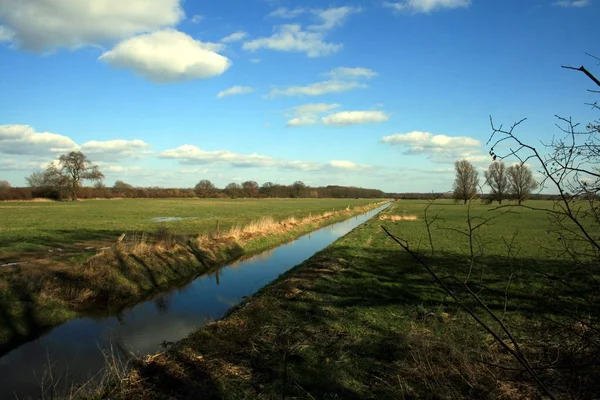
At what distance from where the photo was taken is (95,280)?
12.9 metres

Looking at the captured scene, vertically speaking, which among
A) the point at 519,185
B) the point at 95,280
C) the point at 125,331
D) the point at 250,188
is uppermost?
the point at 250,188

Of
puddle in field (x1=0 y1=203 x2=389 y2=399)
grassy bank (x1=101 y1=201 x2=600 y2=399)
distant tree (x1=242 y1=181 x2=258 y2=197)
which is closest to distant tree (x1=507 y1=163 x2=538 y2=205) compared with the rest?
grassy bank (x1=101 y1=201 x2=600 y2=399)

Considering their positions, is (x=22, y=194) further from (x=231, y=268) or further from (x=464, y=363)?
(x=464, y=363)

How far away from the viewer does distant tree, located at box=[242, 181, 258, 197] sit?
151 m

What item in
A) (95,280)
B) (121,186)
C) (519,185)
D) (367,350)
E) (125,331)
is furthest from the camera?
(121,186)

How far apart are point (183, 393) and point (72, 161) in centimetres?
9715

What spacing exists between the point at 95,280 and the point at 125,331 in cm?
358

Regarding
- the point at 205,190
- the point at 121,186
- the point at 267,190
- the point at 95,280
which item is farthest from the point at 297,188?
the point at 95,280

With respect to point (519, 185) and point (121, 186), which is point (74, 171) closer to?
point (121, 186)

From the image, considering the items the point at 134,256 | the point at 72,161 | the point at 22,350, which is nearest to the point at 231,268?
the point at 134,256

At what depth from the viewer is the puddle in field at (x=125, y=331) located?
773 centimetres

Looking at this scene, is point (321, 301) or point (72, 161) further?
point (72, 161)

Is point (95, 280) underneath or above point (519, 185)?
underneath

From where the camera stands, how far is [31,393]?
6902 mm
